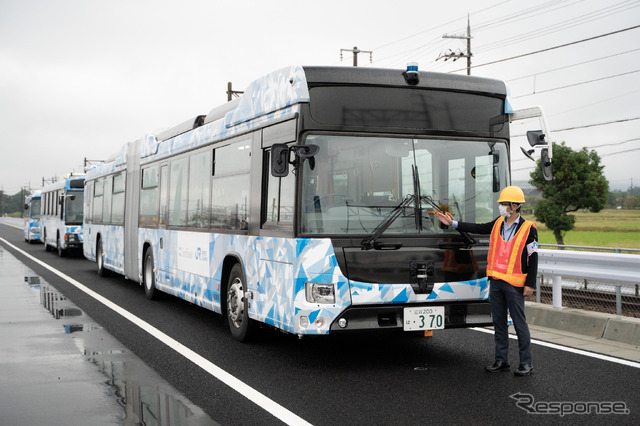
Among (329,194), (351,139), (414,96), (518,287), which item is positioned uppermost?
(414,96)

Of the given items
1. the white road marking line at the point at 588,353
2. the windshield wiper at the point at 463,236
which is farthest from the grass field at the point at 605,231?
the windshield wiper at the point at 463,236

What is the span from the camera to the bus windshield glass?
27.0 m

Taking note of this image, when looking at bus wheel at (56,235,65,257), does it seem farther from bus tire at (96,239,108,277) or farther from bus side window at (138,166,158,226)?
bus side window at (138,166,158,226)

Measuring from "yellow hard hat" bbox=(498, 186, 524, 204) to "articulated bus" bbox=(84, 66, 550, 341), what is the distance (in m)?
0.49

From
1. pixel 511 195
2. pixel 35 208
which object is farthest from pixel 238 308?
pixel 35 208

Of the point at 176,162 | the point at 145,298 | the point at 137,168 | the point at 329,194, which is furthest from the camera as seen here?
the point at 137,168

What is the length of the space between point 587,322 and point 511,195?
3.05 meters

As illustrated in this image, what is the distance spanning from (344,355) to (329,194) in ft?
6.98

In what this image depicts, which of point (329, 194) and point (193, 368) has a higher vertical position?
point (329, 194)

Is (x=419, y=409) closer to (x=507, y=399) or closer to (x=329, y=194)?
(x=507, y=399)

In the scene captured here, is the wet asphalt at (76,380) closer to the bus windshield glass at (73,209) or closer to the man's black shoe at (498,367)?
the man's black shoe at (498,367)

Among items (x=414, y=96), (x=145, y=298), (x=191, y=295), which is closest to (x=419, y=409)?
(x=414, y=96)

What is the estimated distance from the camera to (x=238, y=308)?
8836 millimetres

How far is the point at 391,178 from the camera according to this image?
7.27 meters
